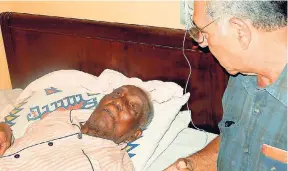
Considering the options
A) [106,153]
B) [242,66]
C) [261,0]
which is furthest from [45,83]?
[261,0]

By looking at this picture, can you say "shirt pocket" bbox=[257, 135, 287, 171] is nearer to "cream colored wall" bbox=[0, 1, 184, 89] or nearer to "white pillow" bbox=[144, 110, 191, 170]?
"white pillow" bbox=[144, 110, 191, 170]

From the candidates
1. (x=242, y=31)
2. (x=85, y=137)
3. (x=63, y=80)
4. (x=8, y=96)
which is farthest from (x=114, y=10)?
(x=242, y=31)

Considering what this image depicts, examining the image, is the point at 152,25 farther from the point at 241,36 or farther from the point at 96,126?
the point at 241,36

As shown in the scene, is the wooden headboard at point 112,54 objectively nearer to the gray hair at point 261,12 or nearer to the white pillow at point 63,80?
the white pillow at point 63,80

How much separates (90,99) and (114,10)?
0.48 meters

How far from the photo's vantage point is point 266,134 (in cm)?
132

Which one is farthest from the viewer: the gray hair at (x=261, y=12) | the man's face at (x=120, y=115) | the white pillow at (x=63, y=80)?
the white pillow at (x=63, y=80)

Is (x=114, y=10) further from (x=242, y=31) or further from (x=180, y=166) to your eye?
(x=242, y=31)

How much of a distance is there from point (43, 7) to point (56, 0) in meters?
0.11

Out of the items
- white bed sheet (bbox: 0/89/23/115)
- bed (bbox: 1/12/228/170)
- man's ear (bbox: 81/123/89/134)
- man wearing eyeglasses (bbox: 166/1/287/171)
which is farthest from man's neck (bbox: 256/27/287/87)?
white bed sheet (bbox: 0/89/23/115)

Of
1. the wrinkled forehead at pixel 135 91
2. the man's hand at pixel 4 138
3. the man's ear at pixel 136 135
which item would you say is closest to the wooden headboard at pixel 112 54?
the wrinkled forehead at pixel 135 91

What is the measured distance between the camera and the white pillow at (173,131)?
198 centimetres

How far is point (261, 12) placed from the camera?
1.11m

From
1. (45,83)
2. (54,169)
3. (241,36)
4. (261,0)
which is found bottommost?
(54,169)
